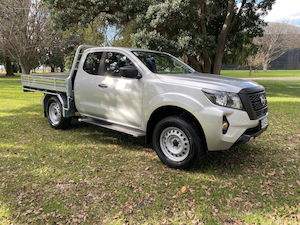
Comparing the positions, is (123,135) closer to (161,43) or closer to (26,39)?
(161,43)

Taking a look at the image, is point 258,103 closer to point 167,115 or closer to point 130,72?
point 167,115

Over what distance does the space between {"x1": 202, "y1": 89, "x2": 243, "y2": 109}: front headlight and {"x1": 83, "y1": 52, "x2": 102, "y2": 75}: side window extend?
2.71 meters

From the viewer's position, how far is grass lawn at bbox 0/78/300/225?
3.16m

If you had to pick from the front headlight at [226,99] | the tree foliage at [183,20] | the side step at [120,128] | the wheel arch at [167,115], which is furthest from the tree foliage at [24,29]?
the front headlight at [226,99]

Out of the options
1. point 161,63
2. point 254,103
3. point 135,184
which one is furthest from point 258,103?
point 135,184

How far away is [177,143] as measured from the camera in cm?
440

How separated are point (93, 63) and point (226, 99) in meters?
3.14

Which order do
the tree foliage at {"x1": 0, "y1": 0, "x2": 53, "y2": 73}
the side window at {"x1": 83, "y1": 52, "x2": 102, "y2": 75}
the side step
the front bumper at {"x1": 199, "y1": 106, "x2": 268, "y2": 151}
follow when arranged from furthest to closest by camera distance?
1. the tree foliage at {"x1": 0, "y1": 0, "x2": 53, "y2": 73}
2. the side window at {"x1": 83, "y1": 52, "x2": 102, "y2": 75}
3. the side step
4. the front bumper at {"x1": 199, "y1": 106, "x2": 268, "y2": 151}

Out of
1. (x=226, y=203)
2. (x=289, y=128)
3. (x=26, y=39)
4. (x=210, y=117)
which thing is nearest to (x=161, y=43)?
(x=289, y=128)

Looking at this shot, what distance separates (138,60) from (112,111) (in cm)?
115

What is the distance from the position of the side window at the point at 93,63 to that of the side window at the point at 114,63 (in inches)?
9.1

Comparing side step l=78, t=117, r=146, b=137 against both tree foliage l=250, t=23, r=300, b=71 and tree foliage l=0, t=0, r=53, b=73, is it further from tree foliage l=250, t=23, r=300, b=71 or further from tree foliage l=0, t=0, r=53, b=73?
tree foliage l=250, t=23, r=300, b=71

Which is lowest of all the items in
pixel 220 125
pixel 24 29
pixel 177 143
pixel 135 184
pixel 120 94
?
pixel 135 184

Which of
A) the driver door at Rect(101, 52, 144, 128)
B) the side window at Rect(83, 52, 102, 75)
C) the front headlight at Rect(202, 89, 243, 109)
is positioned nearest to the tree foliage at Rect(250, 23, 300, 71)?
the side window at Rect(83, 52, 102, 75)
